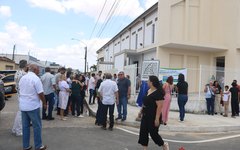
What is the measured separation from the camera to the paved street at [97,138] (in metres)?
7.00

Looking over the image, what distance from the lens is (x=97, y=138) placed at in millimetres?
7871

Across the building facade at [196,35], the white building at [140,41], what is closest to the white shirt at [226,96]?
the building facade at [196,35]

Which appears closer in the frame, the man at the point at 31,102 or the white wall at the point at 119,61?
the man at the point at 31,102

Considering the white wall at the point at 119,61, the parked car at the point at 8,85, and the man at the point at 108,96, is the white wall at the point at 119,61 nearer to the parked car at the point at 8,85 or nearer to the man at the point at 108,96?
the parked car at the point at 8,85

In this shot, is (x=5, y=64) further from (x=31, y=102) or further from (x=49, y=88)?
(x=31, y=102)

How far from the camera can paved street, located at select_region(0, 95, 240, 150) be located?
6996 millimetres

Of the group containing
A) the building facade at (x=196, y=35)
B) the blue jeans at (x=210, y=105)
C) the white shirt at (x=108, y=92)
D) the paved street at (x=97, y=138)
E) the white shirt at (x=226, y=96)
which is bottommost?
the paved street at (x=97, y=138)

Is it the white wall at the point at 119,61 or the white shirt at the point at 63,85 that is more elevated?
the white wall at the point at 119,61

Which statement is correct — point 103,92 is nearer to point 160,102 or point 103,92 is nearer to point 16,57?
point 160,102

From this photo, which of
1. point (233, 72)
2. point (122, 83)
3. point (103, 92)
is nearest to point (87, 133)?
point (103, 92)

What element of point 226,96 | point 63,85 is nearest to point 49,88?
point 63,85

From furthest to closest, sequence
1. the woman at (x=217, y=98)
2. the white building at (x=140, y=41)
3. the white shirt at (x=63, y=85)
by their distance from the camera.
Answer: the white building at (x=140, y=41) < the woman at (x=217, y=98) < the white shirt at (x=63, y=85)

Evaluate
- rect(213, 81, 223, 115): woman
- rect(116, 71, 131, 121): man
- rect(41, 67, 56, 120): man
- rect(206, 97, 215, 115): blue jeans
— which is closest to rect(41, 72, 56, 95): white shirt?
rect(41, 67, 56, 120): man

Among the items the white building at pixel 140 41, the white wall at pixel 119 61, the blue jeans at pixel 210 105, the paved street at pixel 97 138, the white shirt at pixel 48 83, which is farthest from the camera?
the white wall at pixel 119 61
